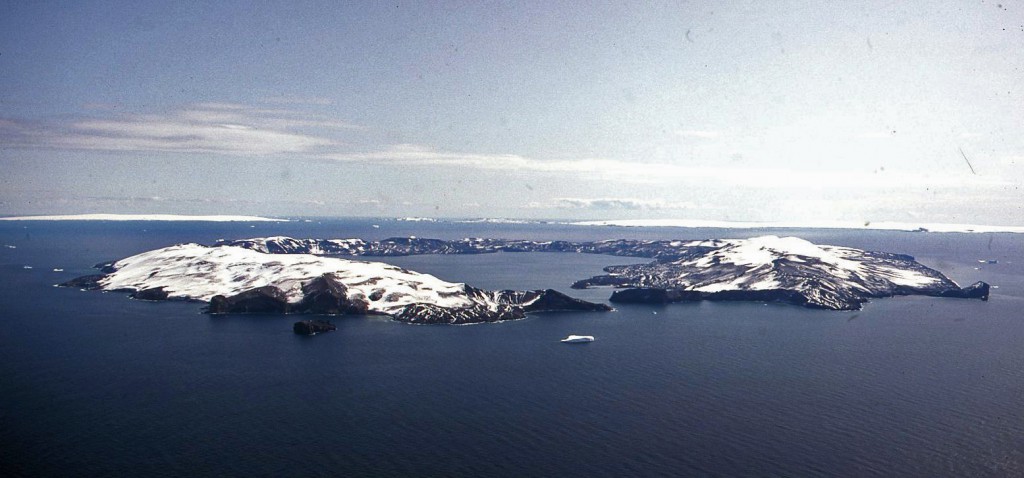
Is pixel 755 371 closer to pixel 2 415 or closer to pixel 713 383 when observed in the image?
pixel 713 383

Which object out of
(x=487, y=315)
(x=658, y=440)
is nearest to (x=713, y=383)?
(x=658, y=440)


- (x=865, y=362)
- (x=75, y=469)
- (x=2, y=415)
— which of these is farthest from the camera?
(x=865, y=362)

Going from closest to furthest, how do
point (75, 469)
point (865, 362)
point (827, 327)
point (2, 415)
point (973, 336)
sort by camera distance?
point (75, 469) < point (2, 415) < point (865, 362) < point (973, 336) < point (827, 327)

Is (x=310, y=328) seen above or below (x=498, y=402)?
above

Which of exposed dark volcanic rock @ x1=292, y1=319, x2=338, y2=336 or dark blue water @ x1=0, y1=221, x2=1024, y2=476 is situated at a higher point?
exposed dark volcanic rock @ x1=292, y1=319, x2=338, y2=336

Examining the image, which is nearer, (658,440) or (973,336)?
(658,440)

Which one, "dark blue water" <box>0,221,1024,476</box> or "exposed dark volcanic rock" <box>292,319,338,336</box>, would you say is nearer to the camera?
"dark blue water" <box>0,221,1024,476</box>

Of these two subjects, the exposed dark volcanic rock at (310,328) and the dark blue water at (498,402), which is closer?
the dark blue water at (498,402)
